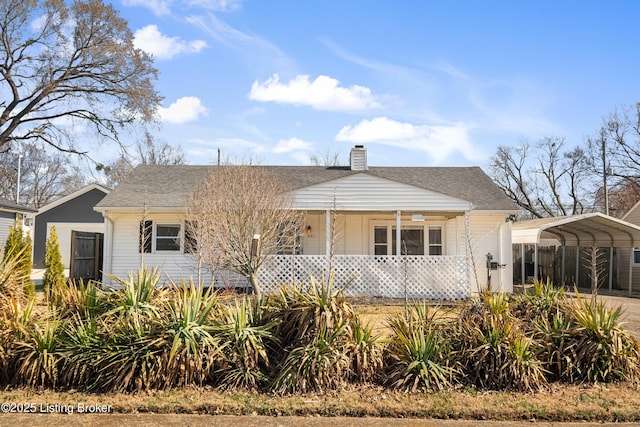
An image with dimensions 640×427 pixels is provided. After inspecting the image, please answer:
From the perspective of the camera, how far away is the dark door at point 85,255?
14.6 m

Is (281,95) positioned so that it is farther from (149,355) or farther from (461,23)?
(149,355)

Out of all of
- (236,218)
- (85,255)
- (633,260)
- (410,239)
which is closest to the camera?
(236,218)

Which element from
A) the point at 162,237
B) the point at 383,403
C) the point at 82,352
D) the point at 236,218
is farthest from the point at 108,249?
the point at 383,403

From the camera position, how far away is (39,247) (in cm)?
2639

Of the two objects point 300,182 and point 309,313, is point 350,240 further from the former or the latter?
point 309,313

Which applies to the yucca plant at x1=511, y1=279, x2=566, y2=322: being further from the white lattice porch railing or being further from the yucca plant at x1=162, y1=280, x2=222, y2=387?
the white lattice porch railing

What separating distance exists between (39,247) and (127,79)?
33.9 ft

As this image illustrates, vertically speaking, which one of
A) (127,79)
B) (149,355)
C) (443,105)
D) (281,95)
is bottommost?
(149,355)

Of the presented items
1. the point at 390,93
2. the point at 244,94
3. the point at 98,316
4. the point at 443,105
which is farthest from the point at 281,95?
the point at 98,316

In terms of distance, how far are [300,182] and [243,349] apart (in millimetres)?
12445

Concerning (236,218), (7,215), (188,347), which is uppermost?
(7,215)

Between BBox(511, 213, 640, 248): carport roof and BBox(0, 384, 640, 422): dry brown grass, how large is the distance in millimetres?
11722

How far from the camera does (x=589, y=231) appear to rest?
19.5 metres

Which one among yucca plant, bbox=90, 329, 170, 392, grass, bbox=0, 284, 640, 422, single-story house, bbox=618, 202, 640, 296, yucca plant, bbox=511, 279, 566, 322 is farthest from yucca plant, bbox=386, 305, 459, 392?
single-story house, bbox=618, 202, 640, 296
